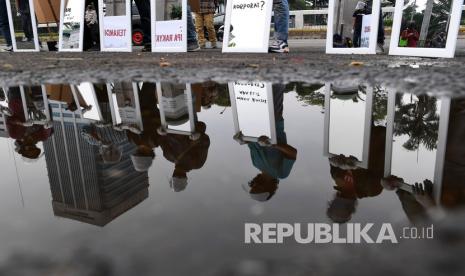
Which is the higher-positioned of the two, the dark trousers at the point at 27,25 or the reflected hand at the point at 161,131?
the dark trousers at the point at 27,25

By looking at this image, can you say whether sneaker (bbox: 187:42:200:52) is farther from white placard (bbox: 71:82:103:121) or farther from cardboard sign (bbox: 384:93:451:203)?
cardboard sign (bbox: 384:93:451:203)

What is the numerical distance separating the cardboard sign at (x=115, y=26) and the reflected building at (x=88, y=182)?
241 inches

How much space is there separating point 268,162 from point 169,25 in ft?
20.0

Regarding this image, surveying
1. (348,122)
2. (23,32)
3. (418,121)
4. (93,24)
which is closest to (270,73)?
(348,122)

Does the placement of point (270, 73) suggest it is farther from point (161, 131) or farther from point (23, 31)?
point (23, 31)

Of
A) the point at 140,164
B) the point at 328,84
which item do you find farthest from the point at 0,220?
the point at 328,84

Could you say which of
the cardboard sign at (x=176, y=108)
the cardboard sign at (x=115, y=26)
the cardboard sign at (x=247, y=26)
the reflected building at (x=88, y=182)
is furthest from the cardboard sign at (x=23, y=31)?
the reflected building at (x=88, y=182)

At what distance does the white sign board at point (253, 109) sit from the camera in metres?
2.02

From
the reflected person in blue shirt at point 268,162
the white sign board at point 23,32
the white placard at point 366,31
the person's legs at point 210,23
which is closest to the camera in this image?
the reflected person in blue shirt at point 268,162

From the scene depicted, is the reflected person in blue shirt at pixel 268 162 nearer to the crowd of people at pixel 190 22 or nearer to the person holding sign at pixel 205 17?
the crowd of people at pixel 190 22

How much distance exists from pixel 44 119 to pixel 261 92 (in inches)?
54.3

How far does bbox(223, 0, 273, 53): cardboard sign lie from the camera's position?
6266mm

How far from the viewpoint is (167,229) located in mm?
1007

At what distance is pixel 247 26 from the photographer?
648 cm
